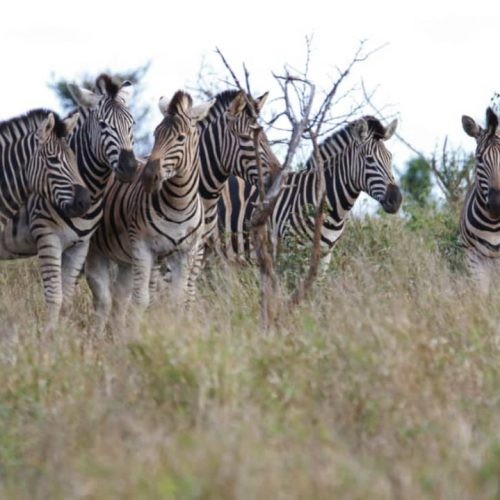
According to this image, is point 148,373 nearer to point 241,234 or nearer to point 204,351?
point 204,351

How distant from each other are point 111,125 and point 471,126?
10.3ft

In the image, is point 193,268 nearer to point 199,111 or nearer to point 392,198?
point 199,111

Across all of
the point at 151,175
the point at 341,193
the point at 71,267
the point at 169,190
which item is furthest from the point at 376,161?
the point at 71,267

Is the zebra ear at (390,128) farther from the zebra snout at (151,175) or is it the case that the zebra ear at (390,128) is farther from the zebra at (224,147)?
the zebra snout at (151,175)

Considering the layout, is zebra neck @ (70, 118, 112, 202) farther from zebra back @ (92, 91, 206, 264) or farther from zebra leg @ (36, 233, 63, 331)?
zebra leg @ (36, 233, 63, 331)

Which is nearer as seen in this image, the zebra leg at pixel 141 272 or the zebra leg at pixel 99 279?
the zebra leg at pixel 141 272

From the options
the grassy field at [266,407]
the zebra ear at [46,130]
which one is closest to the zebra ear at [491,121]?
the grassy field at [266,407]

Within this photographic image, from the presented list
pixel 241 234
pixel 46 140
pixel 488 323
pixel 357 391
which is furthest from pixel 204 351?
pixel 241 234

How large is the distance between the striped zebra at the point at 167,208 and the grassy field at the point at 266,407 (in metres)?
1.76

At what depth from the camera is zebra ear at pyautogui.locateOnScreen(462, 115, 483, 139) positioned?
10.8 metres

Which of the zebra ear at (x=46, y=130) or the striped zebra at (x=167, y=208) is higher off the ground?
the zebra ear at (x=46, y=130)

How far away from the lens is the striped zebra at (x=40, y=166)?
31.2 ft

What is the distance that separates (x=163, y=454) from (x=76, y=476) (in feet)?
1.18

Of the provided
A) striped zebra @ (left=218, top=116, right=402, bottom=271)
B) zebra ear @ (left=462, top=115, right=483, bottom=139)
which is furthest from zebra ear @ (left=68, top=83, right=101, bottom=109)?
zebra ear @ (left=462, top=115, right=483, bottom=139)
